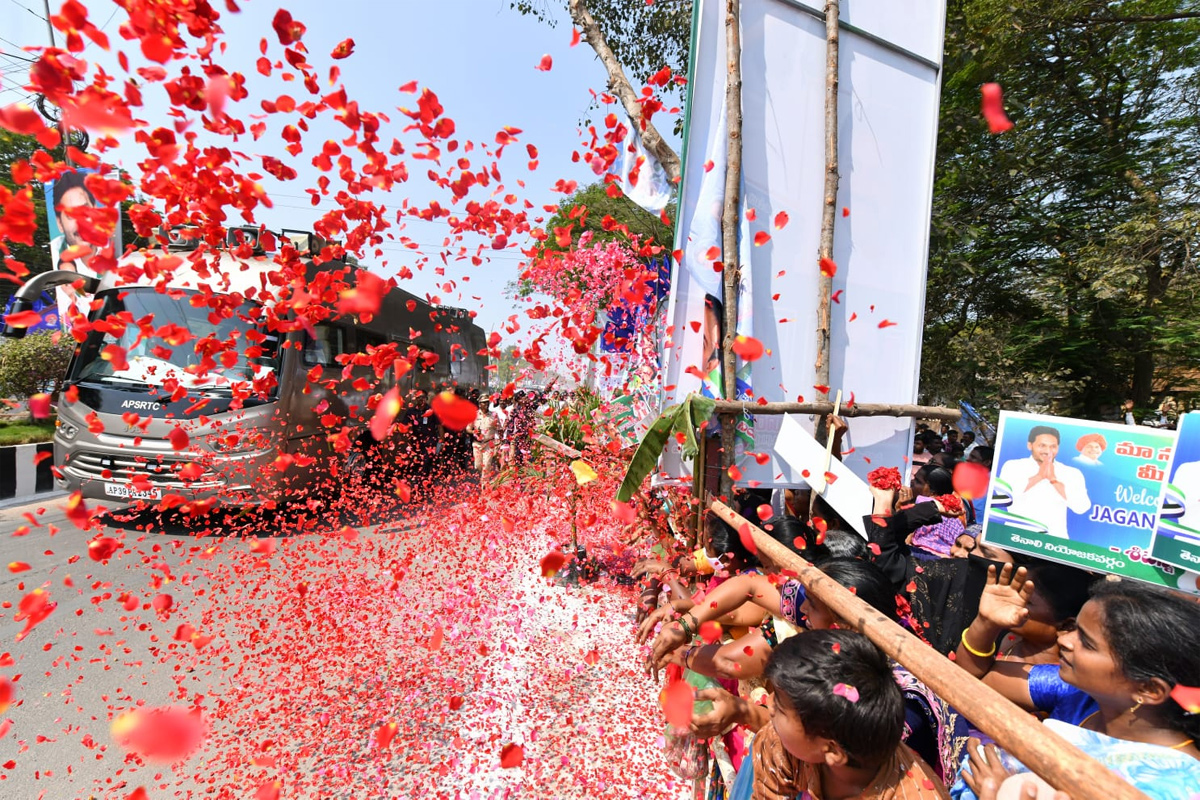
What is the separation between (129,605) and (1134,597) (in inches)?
219

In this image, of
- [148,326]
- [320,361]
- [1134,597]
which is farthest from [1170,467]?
[320,361]

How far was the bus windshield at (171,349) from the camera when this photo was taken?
5965 mm

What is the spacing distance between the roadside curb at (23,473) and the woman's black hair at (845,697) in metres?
9.54

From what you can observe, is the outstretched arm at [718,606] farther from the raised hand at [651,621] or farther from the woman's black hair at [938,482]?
the woman's black hair at [938,482]

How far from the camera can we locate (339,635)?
3963 millimetres

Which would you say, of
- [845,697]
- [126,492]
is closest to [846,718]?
[845,697]

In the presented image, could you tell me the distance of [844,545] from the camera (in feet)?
8.55

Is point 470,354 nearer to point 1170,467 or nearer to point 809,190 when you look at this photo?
point 809,190

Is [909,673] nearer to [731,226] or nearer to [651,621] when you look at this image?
[651,621]

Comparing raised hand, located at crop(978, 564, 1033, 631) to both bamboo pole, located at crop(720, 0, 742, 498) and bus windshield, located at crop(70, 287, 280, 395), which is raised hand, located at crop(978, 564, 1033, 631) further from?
bus windshield, located at crop(70, 287, 280, 395)

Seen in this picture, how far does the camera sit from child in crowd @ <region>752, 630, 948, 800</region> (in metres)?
1.32

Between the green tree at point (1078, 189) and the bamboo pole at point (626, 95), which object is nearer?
the bamboo pole at point (626, 95)

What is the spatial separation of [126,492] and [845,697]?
6.95 meters

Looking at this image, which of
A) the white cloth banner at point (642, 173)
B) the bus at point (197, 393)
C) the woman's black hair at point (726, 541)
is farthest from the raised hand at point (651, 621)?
the bus at point (197, 393)
